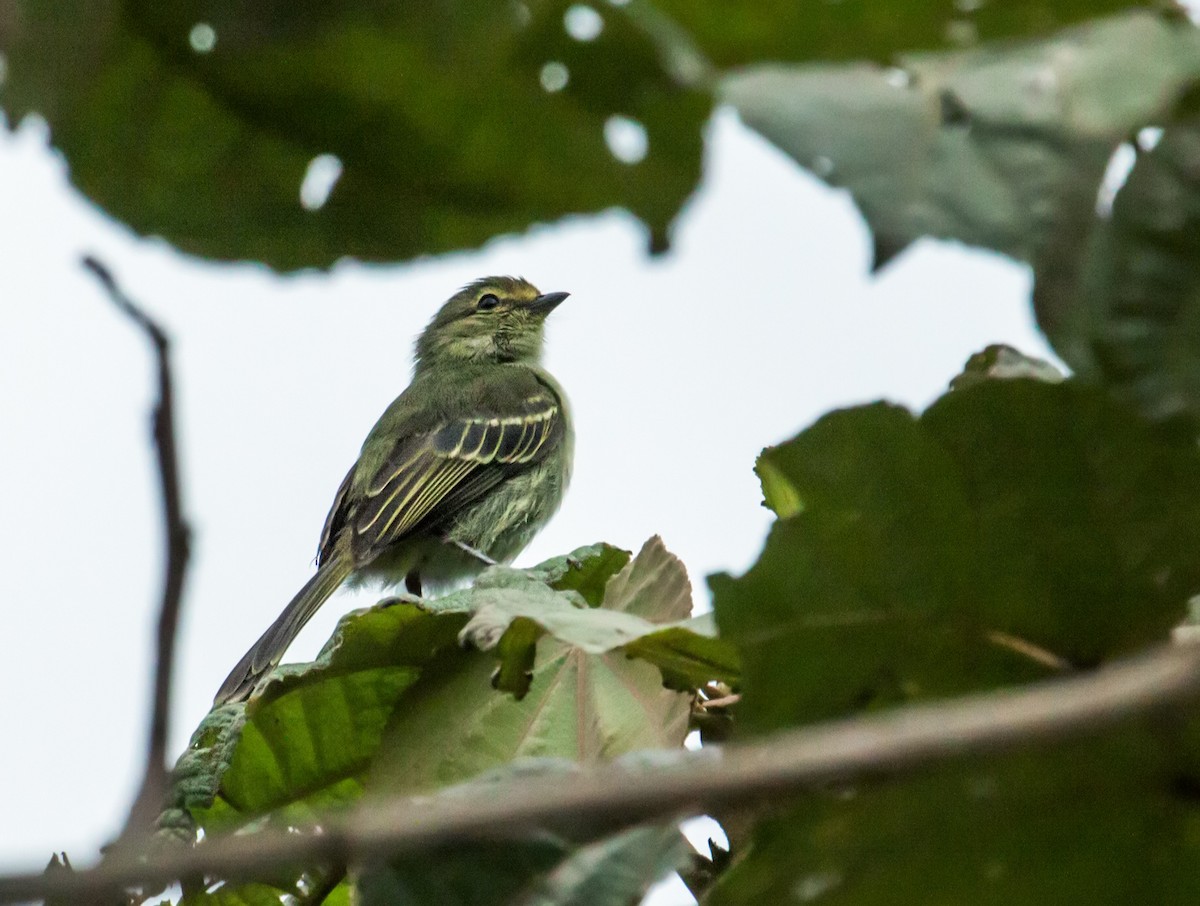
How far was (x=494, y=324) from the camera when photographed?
31.3 feet

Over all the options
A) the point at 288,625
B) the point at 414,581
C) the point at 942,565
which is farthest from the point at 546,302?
the point at 942,565

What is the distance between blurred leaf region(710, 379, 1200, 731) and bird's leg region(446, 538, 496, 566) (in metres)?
6.00

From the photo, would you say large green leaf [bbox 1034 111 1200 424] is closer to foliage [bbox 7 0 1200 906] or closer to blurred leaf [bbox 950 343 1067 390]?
foliage [bbox 7 0 1200 906]

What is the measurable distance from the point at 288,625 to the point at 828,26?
584cm

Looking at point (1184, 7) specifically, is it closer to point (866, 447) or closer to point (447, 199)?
point (866, 447)

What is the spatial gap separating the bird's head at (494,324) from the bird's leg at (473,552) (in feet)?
6.57

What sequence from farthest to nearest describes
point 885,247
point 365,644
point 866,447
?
point 365,644
point 866,447
point 885,247

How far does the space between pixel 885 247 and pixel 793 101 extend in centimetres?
13

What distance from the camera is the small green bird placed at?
750 centimetres

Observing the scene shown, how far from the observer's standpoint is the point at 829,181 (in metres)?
1.03

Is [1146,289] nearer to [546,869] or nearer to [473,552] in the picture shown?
[546,869]

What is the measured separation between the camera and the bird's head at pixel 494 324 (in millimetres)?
9430

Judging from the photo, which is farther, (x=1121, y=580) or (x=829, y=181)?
(x=1121, y=580)

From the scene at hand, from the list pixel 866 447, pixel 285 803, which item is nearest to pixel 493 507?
pixel 285 803
